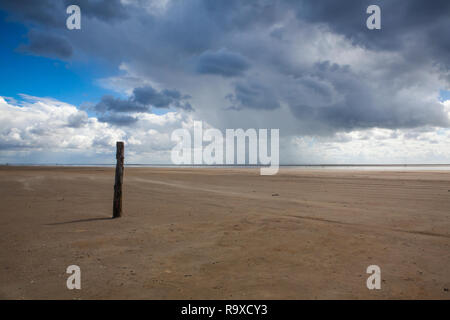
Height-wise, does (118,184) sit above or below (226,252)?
above

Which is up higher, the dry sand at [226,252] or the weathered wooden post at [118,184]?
the weathered wooden post at [118,184]

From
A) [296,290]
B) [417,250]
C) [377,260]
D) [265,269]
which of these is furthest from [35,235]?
[417,250]

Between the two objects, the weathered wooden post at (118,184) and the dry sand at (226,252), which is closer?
the dry sand at (226,252)

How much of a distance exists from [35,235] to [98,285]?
5.20 m

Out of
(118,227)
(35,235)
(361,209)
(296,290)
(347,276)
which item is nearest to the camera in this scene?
(296,290)

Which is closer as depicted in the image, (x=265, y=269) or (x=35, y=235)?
(x=265, y=269)

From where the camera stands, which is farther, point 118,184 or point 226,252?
→ point 118,184

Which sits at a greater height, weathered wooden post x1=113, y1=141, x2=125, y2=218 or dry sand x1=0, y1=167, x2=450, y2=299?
weathered wooden post x1=113, y1=141, x2=125, y2=218

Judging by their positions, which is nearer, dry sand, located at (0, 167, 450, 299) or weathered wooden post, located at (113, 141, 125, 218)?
dry sand, located at (0, 167, 450, 299)

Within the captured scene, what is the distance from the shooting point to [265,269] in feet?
20.7

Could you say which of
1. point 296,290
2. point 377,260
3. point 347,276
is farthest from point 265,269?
point 377,260

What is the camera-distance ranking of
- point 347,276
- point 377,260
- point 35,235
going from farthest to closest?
point 35,235, point 377,260, point 347,276
